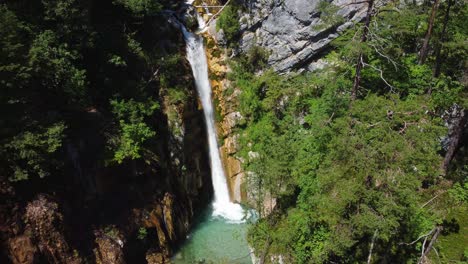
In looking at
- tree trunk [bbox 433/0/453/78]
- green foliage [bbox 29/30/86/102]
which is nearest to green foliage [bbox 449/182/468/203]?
tree trunk [bbox 433/0/453/78]

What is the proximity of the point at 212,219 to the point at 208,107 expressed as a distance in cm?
740

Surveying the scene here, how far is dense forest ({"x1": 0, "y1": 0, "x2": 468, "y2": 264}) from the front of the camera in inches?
456

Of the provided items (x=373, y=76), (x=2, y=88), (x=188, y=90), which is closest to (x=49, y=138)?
(x=2, y=88)

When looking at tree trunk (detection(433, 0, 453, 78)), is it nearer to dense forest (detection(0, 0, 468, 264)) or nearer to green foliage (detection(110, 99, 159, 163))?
dense forest (detection(0, 0, 468, 264))

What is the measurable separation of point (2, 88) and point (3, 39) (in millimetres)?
1741

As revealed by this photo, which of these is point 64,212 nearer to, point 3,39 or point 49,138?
point 49,138

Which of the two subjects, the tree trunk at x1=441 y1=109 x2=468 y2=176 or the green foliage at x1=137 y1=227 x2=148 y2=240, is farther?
the tree trunk at x1=441 y1=109 x2=468 y2=176

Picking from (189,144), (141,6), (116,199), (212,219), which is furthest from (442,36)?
(116,199)

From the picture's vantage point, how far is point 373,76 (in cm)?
1628

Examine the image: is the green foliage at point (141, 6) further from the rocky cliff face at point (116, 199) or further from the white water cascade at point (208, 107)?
the white water cascade at point (208, 107)

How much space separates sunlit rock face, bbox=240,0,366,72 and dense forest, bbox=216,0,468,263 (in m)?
0.94

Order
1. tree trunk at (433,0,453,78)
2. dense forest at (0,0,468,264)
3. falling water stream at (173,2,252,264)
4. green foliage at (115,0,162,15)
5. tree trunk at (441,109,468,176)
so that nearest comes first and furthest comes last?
dense forest at (0,0,468,264) < tree trunk at (433,0,453,78) < tree trunk at (441,109,468,176) < falling water stream at (173,2,252,264) < green foliage at (115,0,162,15)

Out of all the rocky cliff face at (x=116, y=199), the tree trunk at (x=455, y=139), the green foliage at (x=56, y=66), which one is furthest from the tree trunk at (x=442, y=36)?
the green foliage at (x=56, y=66)

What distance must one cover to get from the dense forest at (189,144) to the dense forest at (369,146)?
0.08 metres
